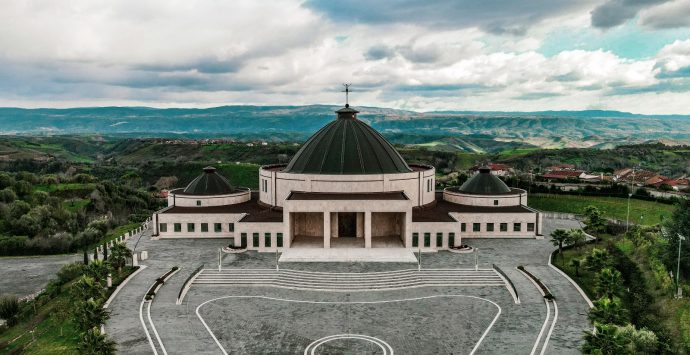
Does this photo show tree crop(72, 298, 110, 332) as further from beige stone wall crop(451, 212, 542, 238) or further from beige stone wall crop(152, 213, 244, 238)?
beige stone wall crop(451, 212, 542, 238)

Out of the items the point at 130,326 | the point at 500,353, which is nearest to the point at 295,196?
the point at 130,326

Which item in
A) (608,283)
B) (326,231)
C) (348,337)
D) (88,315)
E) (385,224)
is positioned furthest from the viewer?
(385,224)

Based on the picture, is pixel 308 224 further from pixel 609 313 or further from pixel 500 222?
pixel 609 313

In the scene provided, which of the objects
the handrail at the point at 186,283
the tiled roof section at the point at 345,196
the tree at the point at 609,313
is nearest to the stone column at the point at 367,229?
the tiled roof section at the point at 345,196

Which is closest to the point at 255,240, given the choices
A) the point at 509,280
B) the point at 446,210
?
the point at 446,210

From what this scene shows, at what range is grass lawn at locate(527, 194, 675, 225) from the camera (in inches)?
2603

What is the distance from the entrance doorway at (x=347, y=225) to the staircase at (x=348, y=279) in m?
12.3

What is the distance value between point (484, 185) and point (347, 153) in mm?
18482

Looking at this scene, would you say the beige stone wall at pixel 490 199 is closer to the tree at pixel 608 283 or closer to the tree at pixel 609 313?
the tree at pixel 608 283

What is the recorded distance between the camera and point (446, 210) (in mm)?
56250

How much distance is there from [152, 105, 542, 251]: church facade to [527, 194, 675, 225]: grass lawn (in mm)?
18730

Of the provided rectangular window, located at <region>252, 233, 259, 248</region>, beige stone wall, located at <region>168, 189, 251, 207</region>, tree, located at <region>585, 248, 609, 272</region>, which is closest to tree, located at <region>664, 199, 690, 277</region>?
tree, located at <region>585, 248, 609, 272</region>

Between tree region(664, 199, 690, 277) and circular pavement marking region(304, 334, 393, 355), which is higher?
tree region(664, 199, 690, 277)

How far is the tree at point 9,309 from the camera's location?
122 feet
